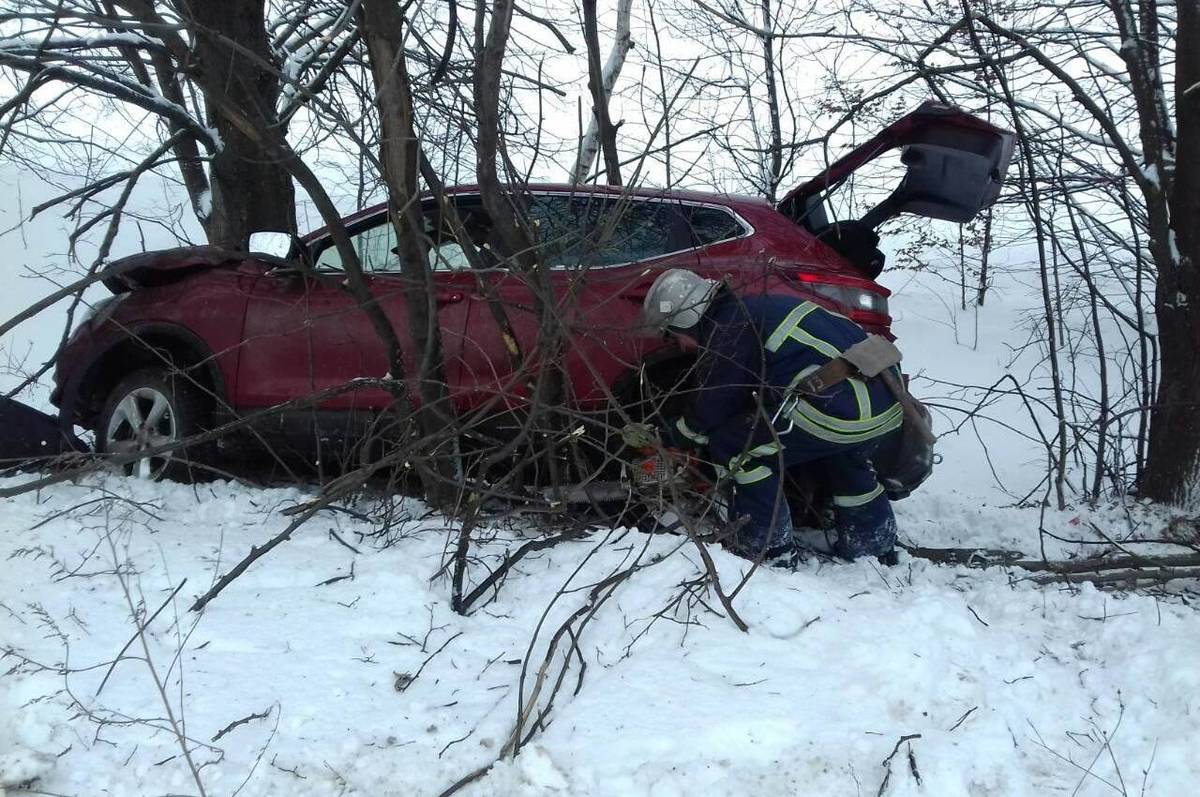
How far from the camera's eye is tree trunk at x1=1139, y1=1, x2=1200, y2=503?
16.0ft

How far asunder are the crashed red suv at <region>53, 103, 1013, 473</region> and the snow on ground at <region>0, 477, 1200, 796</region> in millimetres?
941

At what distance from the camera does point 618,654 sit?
9.31 ft

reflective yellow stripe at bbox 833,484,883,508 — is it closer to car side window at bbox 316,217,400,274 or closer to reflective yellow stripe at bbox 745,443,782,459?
reflective yellow stripe at bbox 745,443,782,459

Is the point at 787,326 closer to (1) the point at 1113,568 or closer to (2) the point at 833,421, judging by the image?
(2) the point at 833,421

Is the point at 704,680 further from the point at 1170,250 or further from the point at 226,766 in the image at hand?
the point at 1170,250

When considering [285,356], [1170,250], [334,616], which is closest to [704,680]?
[334,616]

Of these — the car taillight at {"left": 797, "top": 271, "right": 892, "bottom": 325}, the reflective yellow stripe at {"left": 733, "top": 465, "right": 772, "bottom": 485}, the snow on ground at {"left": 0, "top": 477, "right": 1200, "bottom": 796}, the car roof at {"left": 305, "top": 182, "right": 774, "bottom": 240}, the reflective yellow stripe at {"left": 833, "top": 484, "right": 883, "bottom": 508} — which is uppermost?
the car roof at {"left": 305, "top": 182, "right": 774, "bottom": 240}

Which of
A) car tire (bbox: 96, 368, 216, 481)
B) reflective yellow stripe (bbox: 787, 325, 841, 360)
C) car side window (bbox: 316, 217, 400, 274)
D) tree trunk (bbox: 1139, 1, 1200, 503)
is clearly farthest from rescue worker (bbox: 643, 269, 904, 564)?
car tire (bbox: 96, 368, 216, 481)

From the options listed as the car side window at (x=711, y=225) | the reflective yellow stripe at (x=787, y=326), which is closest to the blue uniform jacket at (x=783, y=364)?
the reflective yellow stripe at (x=787, y=326)

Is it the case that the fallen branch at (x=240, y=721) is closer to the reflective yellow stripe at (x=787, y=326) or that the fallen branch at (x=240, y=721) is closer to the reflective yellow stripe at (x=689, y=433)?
the reflective yellow stripe at (x=689, y=433)

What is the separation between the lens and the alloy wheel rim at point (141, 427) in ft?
15.3

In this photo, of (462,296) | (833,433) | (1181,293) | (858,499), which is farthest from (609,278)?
(1181,293)

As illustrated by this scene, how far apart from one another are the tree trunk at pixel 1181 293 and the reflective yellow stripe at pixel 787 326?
7.96 ft

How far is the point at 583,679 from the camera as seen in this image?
273 cm
